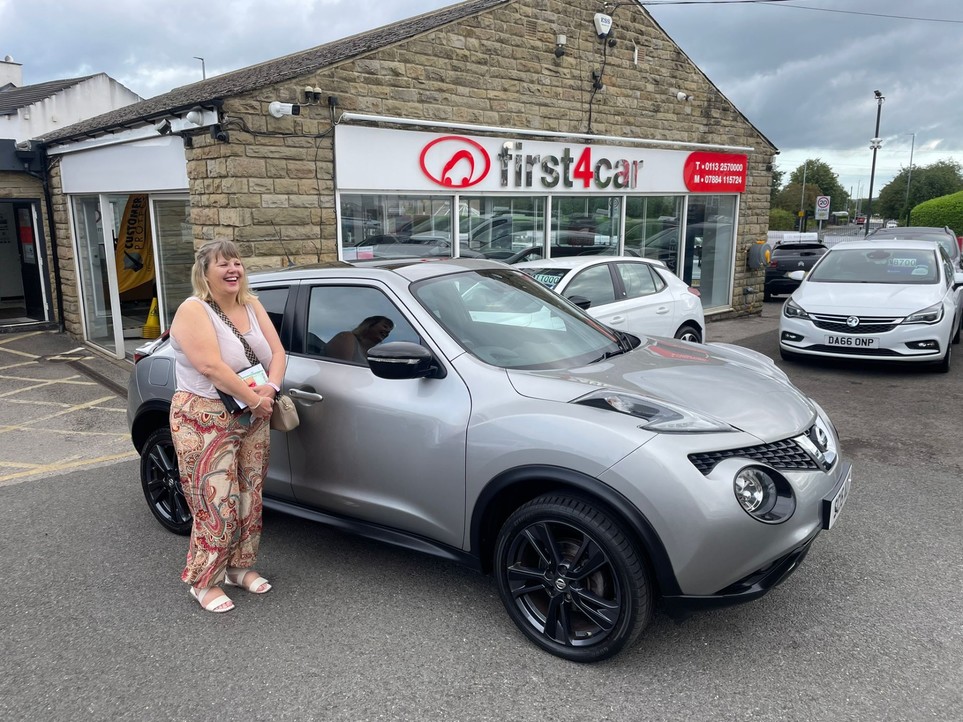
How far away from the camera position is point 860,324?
8.28m

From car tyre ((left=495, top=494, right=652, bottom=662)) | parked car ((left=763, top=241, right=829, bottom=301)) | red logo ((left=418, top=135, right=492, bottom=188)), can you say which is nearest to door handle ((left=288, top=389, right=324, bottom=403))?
car tyre ((left=495, top=494, right=652, bottom=662))

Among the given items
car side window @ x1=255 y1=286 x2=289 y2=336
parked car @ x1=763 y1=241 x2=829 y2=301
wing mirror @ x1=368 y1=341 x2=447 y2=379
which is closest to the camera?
wing mirror @ x1=368 y1=341 x2=447 y2=379

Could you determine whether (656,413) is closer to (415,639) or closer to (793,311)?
(415,639)

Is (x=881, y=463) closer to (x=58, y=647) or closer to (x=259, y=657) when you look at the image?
(x=259, y=657)

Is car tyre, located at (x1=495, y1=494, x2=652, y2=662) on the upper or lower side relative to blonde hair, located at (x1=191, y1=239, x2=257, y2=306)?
lower

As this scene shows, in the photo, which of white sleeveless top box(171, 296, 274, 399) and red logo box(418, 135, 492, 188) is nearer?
white sleeveless top box(171, 296, 274, 399)

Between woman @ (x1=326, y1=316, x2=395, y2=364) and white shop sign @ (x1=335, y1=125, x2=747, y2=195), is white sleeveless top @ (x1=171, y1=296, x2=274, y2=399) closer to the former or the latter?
woman @ (x1=326, y1=316, x2=395, y2=364)

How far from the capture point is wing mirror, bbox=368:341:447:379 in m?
3.24

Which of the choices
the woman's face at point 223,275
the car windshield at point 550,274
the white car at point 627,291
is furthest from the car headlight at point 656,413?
the car windshield at point 550,274

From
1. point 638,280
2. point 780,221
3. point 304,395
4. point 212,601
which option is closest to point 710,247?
point 638,280

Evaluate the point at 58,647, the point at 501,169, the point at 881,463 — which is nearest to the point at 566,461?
the point at 58,647

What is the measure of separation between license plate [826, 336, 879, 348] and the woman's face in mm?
7188

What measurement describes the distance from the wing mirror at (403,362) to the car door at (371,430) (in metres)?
0.06

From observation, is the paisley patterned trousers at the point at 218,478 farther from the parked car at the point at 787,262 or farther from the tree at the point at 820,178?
the tree at the point at 820,178
